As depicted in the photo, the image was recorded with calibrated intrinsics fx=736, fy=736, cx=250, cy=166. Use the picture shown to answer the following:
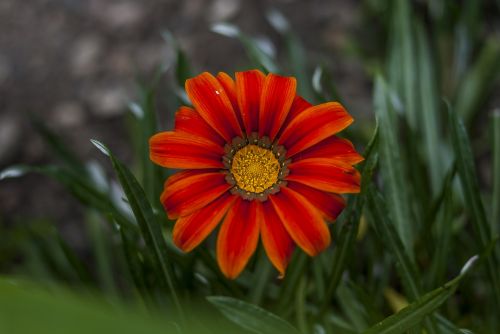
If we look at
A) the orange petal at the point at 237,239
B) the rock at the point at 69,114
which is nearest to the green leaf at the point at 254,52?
the orange petal at the point at 237,239

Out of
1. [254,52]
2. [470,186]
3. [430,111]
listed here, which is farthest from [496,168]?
→ [254,52]

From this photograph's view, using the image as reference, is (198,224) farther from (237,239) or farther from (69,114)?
(69,114)

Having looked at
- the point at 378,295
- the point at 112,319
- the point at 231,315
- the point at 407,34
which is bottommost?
the point at 378,295

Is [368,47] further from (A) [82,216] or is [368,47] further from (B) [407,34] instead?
(A) [82,216]

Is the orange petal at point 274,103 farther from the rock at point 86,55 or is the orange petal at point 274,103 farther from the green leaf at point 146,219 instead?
the rock at point 86,55

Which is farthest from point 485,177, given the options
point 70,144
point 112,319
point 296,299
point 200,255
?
point 112,319

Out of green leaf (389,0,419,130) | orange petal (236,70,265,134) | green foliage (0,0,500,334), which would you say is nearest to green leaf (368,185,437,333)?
green foliage (0,0,500,334)
